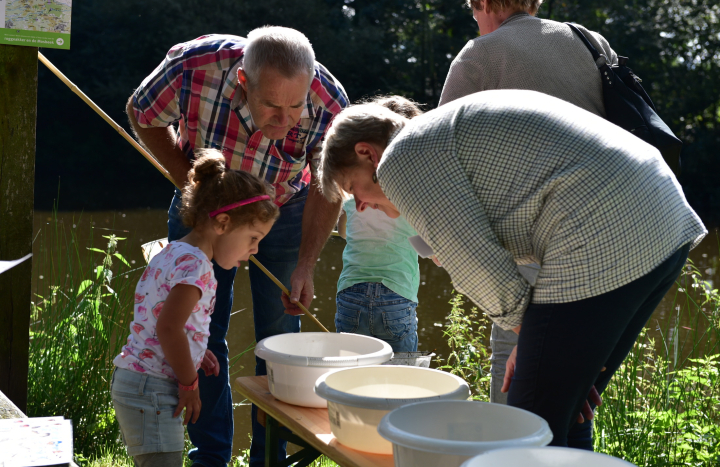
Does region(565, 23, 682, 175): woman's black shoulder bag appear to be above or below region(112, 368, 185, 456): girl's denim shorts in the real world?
above

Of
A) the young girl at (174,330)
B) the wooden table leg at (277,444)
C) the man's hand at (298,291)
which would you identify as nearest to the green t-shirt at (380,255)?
the man's hand at (298,291)

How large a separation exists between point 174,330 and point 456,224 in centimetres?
76

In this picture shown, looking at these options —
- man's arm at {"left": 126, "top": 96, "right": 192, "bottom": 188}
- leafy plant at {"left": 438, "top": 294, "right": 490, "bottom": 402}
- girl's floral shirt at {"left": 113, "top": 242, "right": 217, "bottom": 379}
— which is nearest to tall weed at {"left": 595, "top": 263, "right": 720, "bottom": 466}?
leafy plant at {"left": 438, "top": 294, "right": 490, "bottom": 402}

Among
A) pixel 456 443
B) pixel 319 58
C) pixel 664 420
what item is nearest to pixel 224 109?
pixel 456 443

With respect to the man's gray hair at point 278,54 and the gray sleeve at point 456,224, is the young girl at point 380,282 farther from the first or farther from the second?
the gray sleeve at point 456,224

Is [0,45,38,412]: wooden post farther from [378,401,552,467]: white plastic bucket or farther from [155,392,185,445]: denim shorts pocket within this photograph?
[378,401,552,467]: white plastic bucket

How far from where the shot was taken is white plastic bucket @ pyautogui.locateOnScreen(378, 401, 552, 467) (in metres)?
1.05

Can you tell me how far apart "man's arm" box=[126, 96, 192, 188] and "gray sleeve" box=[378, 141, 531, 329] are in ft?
3.50

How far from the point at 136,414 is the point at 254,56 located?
3.04 feet

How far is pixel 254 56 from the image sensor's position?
74.9 inches

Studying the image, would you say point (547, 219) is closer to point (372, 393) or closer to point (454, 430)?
point (454, 430)

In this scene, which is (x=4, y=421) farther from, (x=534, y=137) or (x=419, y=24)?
(x=419, y=24)

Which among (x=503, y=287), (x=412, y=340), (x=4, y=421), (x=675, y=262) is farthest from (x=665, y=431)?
(x=4, y=421)

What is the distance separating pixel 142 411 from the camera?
5.65 feet
